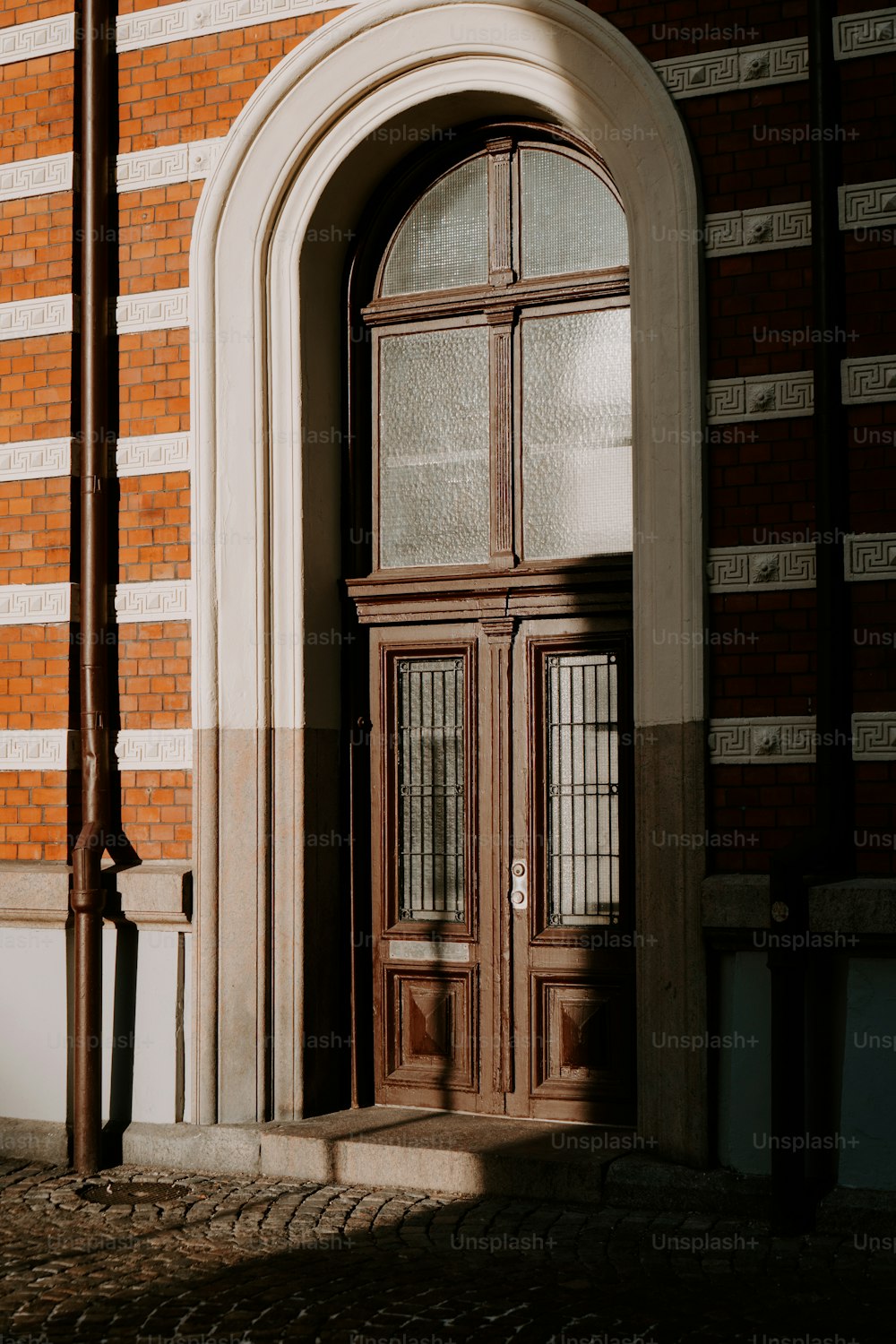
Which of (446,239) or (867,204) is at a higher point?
(446,239)

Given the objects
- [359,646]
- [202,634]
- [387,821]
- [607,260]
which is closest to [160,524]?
[202,634]

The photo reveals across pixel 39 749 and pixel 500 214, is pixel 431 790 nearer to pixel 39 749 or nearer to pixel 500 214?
pixel 39 749

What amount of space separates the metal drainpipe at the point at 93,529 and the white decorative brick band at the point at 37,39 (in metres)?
0.09

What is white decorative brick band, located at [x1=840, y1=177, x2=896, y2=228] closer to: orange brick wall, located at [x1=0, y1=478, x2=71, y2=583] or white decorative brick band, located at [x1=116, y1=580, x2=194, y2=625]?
white decorative brick band, located at [x1=116, y1=580, x2=194, y2=625]

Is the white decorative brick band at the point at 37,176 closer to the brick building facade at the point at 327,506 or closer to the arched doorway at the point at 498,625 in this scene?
the brick building facade at the point at 327,506

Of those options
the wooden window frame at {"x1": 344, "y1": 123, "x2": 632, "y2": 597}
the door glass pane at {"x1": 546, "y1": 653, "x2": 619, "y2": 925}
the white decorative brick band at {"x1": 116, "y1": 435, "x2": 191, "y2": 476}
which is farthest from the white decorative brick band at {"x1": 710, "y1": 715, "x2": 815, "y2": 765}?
the white decorative brick band at {"x1": 116, "y1": 435, "x2": 191, "y2": 476}

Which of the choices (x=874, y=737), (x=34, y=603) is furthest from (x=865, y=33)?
(x=34, y=603)

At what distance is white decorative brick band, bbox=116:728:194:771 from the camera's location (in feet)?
24.3

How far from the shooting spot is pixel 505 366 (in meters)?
7.38

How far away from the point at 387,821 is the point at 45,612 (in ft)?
6.53

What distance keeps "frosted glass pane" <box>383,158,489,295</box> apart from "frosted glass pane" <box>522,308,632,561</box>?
480 millimetres

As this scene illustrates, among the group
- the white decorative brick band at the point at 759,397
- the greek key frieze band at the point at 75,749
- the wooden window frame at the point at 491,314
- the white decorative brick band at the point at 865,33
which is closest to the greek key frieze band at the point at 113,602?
the greek key frieze band at the point at 75,749

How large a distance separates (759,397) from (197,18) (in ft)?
11.4

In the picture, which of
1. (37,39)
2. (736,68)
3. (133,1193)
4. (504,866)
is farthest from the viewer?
(37,39)
